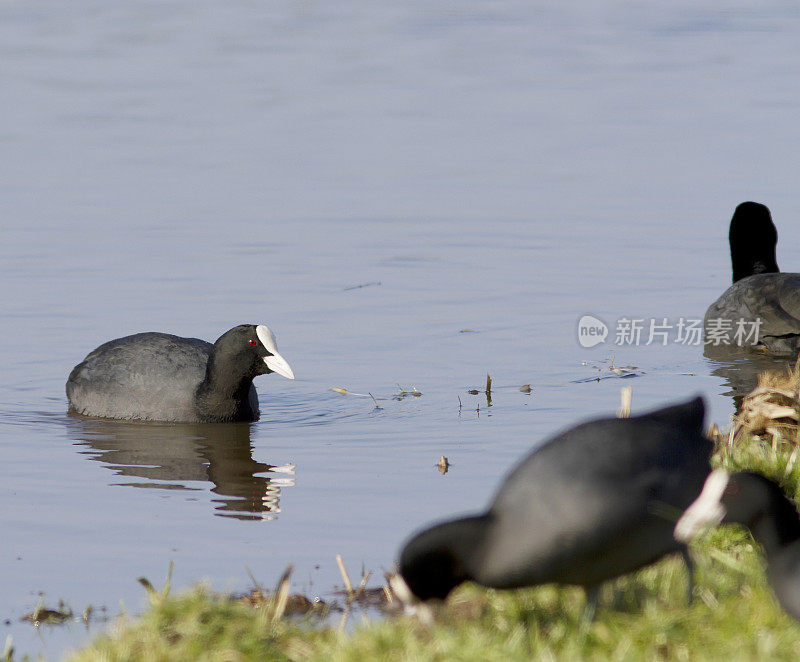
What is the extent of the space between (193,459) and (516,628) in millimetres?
4823

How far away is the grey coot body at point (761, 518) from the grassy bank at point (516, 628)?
136 millimetres

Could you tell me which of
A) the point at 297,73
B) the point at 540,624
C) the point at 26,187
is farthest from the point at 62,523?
the point at 297,73

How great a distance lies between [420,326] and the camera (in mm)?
11078

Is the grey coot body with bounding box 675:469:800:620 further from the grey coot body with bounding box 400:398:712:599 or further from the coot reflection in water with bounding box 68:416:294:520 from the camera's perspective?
the coot reflection in water with bounding box 68:416:294:520

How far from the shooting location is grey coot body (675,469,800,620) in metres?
4.08

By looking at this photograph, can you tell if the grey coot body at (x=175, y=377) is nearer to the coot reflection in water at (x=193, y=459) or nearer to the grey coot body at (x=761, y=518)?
the coot reflection in water at (x=193, y=459)

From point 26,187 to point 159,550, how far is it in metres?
9.40

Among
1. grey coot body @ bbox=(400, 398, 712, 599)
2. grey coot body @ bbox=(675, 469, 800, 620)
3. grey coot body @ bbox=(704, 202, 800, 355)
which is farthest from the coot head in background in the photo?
grey coot body @ bbox=(400, 398, 712, 599)

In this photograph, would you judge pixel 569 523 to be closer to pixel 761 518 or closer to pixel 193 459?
pixel 761 518

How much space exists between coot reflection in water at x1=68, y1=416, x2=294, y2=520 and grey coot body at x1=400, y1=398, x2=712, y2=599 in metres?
3.16

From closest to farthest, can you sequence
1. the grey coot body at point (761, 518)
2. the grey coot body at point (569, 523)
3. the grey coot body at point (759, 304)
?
the grey coot body at point (569, 523) < the grey coot body at point (761, 518) < the grey coot body at point (759, 304)

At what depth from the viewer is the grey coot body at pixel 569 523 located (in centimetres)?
391

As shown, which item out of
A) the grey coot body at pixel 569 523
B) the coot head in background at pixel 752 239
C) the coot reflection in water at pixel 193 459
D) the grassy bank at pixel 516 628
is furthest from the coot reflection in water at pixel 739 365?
the grey coot body at pixel 569 523

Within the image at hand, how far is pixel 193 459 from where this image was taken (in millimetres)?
8617
